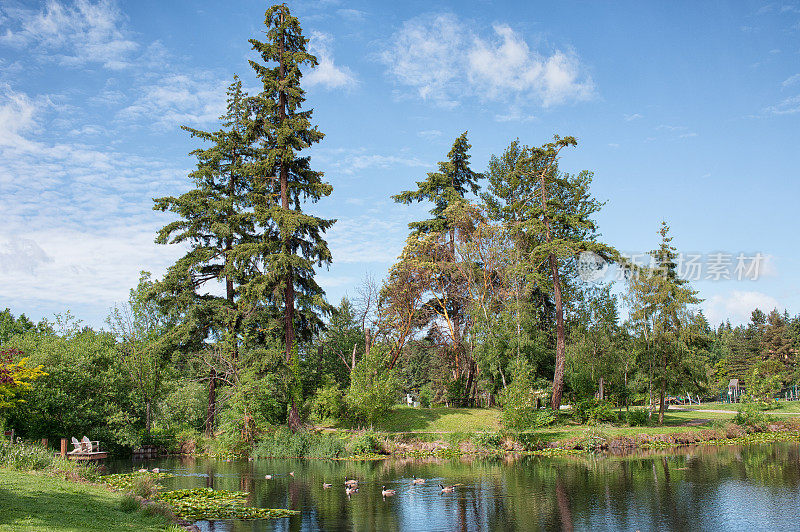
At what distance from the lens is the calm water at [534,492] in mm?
15086

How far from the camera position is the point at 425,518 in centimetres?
1600

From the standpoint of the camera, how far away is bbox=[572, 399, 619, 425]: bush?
36281 mm

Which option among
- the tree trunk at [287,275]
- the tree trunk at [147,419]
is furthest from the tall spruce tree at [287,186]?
the tree trunk at [147,419]

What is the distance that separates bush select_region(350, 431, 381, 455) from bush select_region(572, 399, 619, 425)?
14014 mm

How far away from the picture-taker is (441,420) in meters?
37.1

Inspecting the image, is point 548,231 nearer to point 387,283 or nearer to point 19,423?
point 387,283

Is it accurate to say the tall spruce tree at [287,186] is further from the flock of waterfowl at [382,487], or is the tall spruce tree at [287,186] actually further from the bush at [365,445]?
the flock of waterfowl at [382,487]

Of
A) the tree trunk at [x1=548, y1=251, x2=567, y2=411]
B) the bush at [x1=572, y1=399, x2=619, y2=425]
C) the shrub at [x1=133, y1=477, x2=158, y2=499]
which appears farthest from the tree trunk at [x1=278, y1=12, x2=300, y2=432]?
the bush at [x1=572, y1=399, x2=619, y2=425]

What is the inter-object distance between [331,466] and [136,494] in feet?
42.7

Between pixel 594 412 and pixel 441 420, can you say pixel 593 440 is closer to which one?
pixel 594 412

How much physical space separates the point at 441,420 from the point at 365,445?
22.8 ft

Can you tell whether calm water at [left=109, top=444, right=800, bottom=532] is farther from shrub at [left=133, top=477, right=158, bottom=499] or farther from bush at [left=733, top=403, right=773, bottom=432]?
bush at [left=733, top=403, right=773, bottom=432]

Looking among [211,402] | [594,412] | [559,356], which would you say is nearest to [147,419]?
[211,402]

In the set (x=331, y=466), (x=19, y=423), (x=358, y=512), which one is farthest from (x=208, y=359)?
(x=358, y=512)
